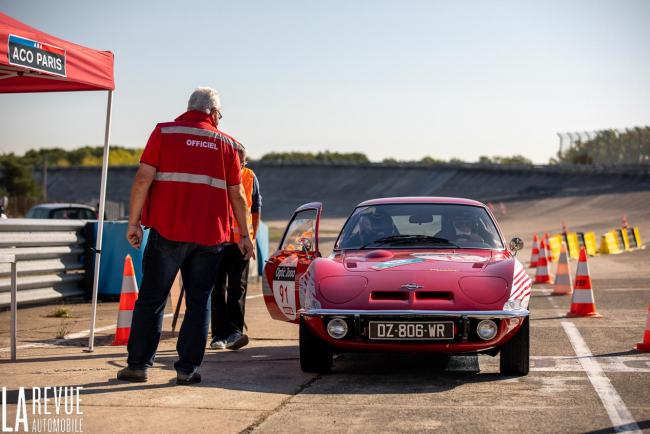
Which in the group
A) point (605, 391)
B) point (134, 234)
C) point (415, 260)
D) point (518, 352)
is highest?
point (134, 234)

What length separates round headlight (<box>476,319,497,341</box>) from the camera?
23.5 ft

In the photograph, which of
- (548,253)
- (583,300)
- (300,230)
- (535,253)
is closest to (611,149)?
(548,253)

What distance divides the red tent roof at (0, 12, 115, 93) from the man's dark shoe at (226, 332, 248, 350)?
8.09 feet

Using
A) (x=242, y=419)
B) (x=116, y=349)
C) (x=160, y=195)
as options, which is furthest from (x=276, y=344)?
(x=242, y=419)

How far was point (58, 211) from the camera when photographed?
70.9 ft

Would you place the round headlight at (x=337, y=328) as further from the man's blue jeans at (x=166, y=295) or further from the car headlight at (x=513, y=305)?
the car headlight at (x=513, y=305)

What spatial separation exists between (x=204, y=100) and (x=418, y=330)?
7.19 feet

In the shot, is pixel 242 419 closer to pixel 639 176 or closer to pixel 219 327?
pixel 219 327

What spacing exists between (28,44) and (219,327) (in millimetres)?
2937

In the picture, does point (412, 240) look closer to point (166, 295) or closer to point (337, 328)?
point (337, 328)

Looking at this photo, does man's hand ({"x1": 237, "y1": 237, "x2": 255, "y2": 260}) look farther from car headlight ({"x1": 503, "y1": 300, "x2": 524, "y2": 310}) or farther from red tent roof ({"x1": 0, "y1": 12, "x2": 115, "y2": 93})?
red tent roof ({"x1": 0, "y1": 12, "x2": 115, "y2": 93})

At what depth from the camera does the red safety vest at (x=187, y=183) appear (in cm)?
684

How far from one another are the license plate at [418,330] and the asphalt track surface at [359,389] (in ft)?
1.09

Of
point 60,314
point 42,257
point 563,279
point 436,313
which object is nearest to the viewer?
point 436,313
